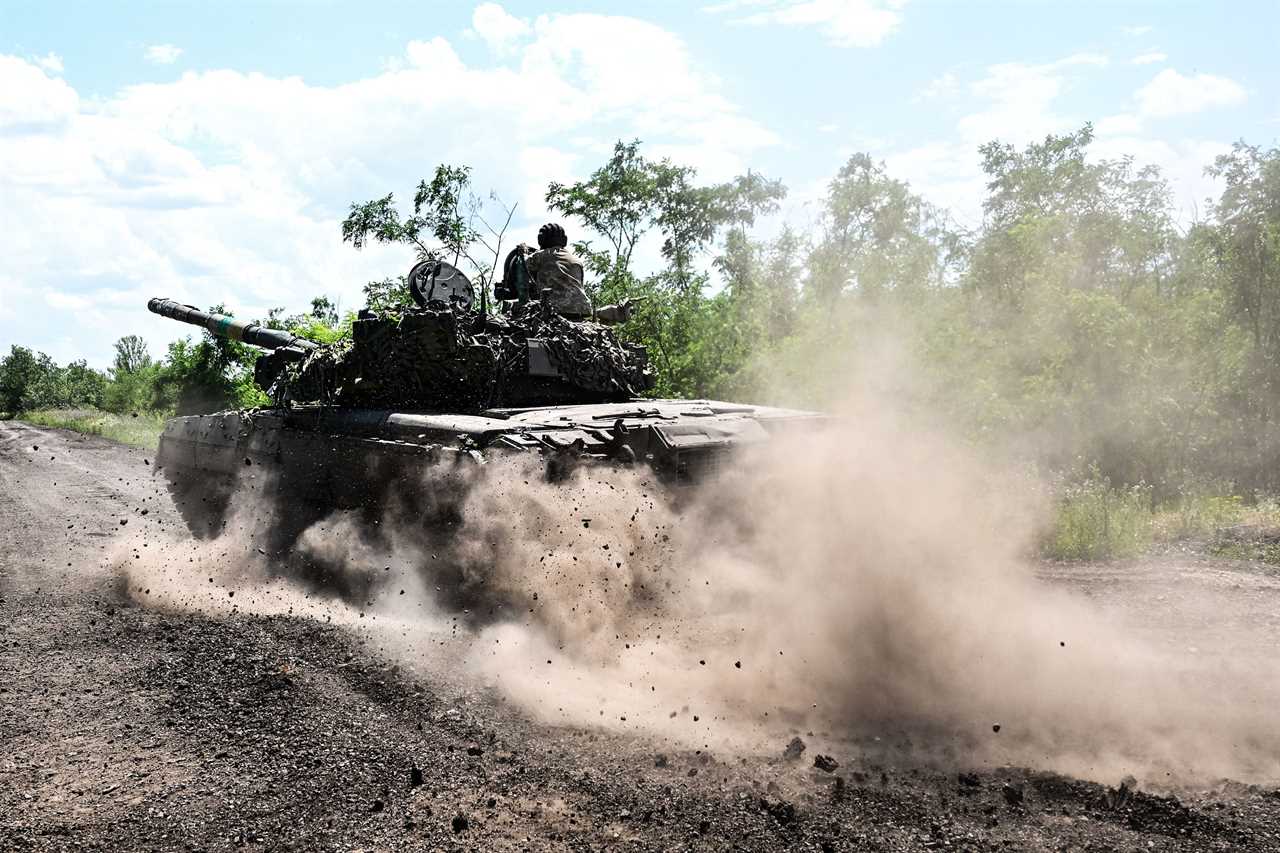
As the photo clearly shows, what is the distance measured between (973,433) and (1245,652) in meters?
8.45

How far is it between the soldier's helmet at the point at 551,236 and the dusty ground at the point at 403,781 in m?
5.09

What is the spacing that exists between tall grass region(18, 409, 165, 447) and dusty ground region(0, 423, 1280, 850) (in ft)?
68.9

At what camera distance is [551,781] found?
4.82 meters

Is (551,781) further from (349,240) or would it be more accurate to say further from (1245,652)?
(349,240)

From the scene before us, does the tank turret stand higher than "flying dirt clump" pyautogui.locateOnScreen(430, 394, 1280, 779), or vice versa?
the tank turret

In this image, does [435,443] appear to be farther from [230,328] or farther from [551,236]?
[230,328]

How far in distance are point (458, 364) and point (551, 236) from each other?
2534 mm

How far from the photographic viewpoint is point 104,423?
118 feet

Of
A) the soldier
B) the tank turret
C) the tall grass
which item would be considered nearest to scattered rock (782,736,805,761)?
the tank turret

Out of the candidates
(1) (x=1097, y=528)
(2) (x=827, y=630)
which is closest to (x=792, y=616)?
(2) (x=827, y=630)

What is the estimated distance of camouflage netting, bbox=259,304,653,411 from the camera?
891 cm

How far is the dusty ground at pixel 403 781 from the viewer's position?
429 centimetres

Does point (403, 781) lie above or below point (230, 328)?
below

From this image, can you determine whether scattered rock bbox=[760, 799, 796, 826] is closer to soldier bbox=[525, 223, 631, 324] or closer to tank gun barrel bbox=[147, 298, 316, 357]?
soldier bbox=[525, 223, 631, 324]
